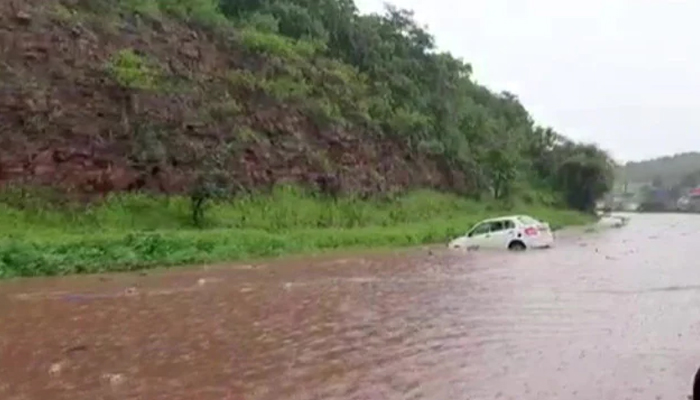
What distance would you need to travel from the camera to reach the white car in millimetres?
28641

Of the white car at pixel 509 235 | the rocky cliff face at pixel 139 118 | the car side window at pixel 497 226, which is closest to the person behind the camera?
the white car at pixel 509 235

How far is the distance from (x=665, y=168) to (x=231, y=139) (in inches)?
4369

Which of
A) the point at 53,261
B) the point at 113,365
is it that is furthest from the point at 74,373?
the point at 53,261

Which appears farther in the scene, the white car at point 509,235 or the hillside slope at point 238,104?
the hillside slope at point 238,104

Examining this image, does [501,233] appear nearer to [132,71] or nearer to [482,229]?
[482,229]

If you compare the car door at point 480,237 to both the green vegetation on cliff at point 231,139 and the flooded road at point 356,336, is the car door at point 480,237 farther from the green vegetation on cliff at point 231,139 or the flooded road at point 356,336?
the flooded road at point 356,336

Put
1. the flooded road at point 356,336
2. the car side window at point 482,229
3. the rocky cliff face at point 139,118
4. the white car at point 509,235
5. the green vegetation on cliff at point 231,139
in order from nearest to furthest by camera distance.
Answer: the flooded road at point 356,336
the green vegetation on cliff at point 231,139
the white car at point 509,235
the car side window at point 482,229
the rocky cliff face at point 139,118

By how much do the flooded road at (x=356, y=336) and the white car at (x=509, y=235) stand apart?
26.6 feet

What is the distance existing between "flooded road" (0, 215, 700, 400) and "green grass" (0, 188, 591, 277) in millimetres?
2237

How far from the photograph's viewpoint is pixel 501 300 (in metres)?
14.8

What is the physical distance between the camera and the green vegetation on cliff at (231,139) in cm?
2852

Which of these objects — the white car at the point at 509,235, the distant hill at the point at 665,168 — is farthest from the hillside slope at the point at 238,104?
the distant hill at the point at 665,168

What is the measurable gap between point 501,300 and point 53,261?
11.5 m

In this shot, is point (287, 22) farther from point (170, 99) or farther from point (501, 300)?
point (501, 300)
